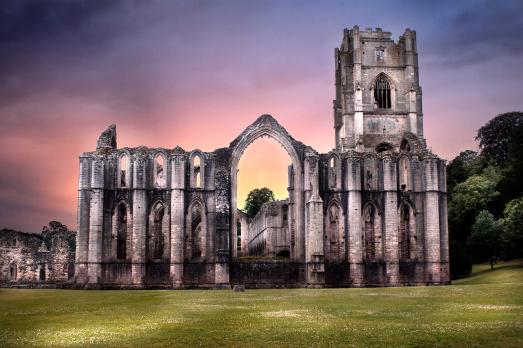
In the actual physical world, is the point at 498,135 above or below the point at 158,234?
above

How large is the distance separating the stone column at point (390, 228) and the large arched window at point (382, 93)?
96.8ft

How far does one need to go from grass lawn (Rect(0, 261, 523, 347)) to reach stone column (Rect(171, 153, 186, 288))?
51.2ft

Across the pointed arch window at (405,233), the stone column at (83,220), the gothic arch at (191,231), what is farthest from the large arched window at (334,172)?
the stone column at (83,220)

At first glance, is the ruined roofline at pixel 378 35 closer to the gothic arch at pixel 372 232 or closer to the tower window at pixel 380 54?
the tower window at pixel 380 54

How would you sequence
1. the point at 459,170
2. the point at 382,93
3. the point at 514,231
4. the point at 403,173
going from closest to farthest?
the point at 403,173 → the point at 514,231 → the point at 382,93 → the point at 459,170

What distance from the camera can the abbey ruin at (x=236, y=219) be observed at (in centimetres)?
4484

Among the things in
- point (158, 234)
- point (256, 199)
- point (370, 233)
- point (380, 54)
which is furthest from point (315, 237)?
point (256, 199)

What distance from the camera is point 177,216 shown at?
4509cm

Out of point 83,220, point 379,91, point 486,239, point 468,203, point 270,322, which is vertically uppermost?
point 379,91

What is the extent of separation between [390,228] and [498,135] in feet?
145

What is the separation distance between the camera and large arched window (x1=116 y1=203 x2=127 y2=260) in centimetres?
4628

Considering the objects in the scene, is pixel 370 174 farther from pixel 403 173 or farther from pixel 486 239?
pixel 486 239

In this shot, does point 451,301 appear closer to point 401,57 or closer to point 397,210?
point 397,210

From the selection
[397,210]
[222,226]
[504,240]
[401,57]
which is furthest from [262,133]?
[401,57]
